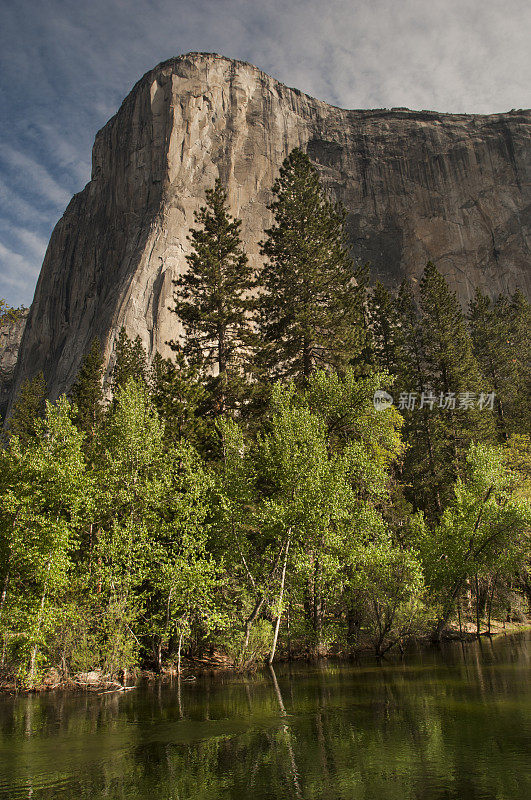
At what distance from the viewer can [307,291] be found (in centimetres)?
2595

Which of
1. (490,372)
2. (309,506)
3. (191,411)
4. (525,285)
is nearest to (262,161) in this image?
(525,285)

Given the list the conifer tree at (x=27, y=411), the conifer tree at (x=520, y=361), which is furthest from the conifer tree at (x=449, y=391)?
the conifer tree at (x=27, y=411)

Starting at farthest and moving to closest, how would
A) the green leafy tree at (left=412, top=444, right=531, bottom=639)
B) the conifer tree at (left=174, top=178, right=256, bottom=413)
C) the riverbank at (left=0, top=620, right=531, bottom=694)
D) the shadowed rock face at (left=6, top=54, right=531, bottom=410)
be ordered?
the shadowed rock face at (left=6, top=54, right=531, bottom=410) < the conifer tree at (left=174, top=178, right=256, bottom=413) < the green leafy tree at (left=412, top=444, right=531, bottom=639) < the riverbank at (left=0, top=620, right=531, bottom=694)

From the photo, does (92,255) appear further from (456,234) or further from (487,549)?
(487,549)

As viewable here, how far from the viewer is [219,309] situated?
2503 cm

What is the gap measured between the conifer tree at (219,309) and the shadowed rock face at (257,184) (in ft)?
130

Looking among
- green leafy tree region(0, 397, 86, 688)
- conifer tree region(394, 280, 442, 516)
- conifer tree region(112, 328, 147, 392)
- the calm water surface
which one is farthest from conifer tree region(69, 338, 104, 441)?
the calm water surface

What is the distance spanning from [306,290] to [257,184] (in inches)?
2215

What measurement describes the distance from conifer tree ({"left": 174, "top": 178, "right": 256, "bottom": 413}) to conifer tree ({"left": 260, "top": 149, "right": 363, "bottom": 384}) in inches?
52.5

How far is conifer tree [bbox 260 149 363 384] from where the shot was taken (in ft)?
81.2

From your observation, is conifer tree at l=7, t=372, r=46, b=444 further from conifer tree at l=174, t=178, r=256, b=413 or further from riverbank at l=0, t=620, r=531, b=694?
riverbank at l=0, t=620, r=531, b=694

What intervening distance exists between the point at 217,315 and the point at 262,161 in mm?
61846

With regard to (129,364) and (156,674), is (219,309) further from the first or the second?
(129,364)

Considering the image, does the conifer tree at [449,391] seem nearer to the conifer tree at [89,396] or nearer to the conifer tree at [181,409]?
the conifer tree at [181,409]
